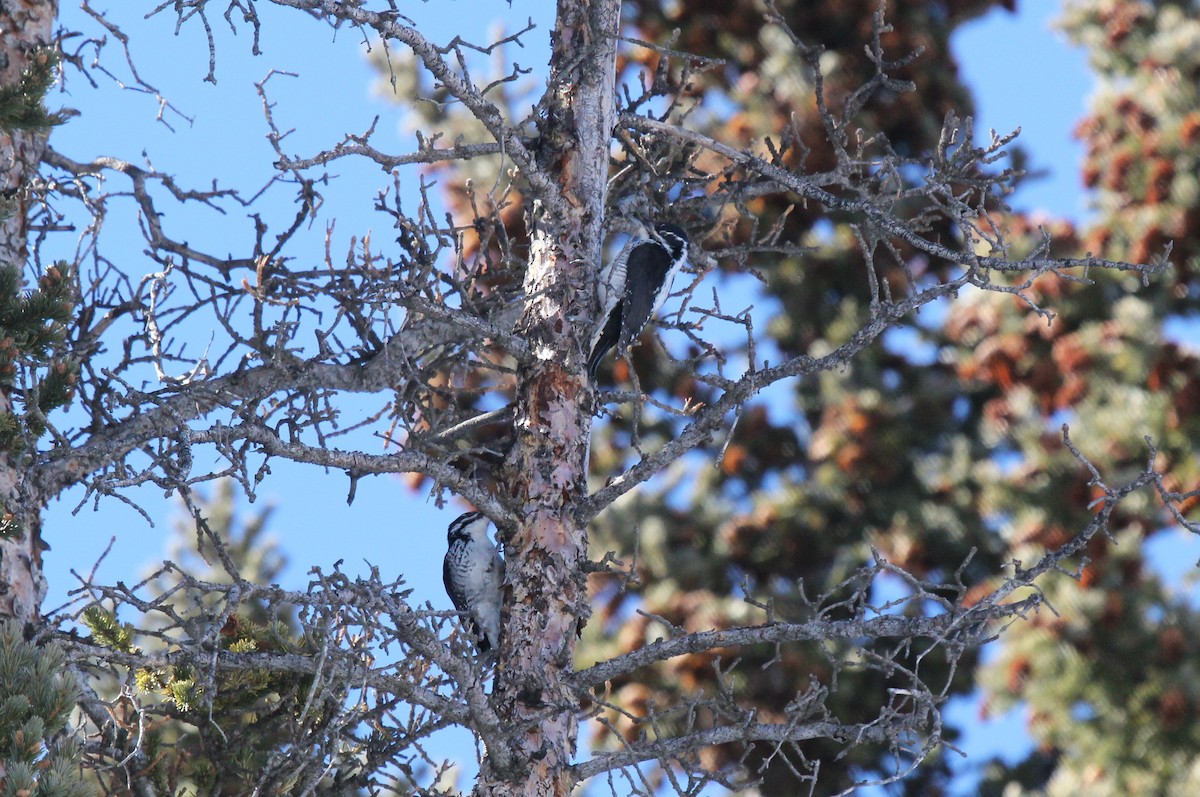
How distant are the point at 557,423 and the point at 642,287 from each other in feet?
3.22

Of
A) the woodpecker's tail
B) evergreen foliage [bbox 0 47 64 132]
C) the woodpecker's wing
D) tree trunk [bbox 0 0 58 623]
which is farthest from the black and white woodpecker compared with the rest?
evergreen foliage [bbox 0 47 64 132]

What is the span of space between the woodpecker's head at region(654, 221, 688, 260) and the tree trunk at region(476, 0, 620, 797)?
0.64 m

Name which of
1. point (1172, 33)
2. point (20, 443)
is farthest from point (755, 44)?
point (20, 443)

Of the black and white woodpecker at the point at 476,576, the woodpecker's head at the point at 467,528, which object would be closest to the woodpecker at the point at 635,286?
the black and white woodpecker at the point at 476,576

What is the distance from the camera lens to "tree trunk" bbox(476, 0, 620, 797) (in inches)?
216

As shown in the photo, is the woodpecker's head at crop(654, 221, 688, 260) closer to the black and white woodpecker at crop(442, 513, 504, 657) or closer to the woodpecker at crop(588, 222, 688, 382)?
the woodpecker at crop(588, 222, 688, 382)

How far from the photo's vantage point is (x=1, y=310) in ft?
17.5

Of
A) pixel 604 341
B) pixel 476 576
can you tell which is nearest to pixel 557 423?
pixel 604 341

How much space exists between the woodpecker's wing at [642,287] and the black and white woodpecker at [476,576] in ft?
3.68

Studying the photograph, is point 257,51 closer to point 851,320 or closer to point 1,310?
point 1,310

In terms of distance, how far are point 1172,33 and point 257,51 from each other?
9.01 m

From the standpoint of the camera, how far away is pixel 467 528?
745 cm

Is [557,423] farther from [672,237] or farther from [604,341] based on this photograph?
[672,237]

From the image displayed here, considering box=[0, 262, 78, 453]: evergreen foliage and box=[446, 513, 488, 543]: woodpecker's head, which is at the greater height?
box=[446, 513, 488, 543]: woodpecker's head
